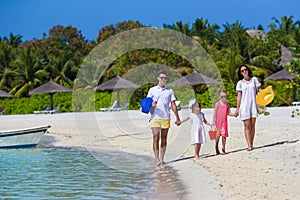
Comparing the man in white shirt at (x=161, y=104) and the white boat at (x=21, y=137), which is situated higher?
the man in white shirt at (x=161, y=104)

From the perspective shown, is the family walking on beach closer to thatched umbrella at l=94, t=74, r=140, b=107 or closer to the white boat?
the white boat

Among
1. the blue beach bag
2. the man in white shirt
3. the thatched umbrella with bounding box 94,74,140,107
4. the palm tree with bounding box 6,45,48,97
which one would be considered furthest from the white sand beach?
the palm tree with bounding box 6,45,48,97

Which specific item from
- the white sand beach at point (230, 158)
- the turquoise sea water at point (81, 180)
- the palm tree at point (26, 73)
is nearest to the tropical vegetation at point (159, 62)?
the palm tree at point (26, 73)

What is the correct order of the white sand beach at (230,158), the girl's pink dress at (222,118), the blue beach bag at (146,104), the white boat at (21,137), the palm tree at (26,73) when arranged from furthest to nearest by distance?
the palm tree at (26,73), the white boat at (21,137), the girl's pink dress at (222,118), the blue beach bag at (146,104), the white sand beach at (230,158)

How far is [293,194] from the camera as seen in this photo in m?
6.56

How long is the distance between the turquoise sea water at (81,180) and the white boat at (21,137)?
171cm

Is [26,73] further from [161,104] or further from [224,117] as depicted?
[161,104]

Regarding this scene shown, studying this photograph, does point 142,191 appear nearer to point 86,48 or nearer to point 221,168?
point 221,168

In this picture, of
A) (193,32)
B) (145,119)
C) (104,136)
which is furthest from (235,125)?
(193,32)

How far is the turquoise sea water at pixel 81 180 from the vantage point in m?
8.07

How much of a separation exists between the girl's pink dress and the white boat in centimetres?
637

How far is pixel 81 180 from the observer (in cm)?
950

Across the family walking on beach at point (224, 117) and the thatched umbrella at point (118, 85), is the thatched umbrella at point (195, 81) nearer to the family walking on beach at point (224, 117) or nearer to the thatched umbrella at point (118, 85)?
the thatched umbrella at point (118, 85)

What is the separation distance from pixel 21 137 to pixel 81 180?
6.11m
